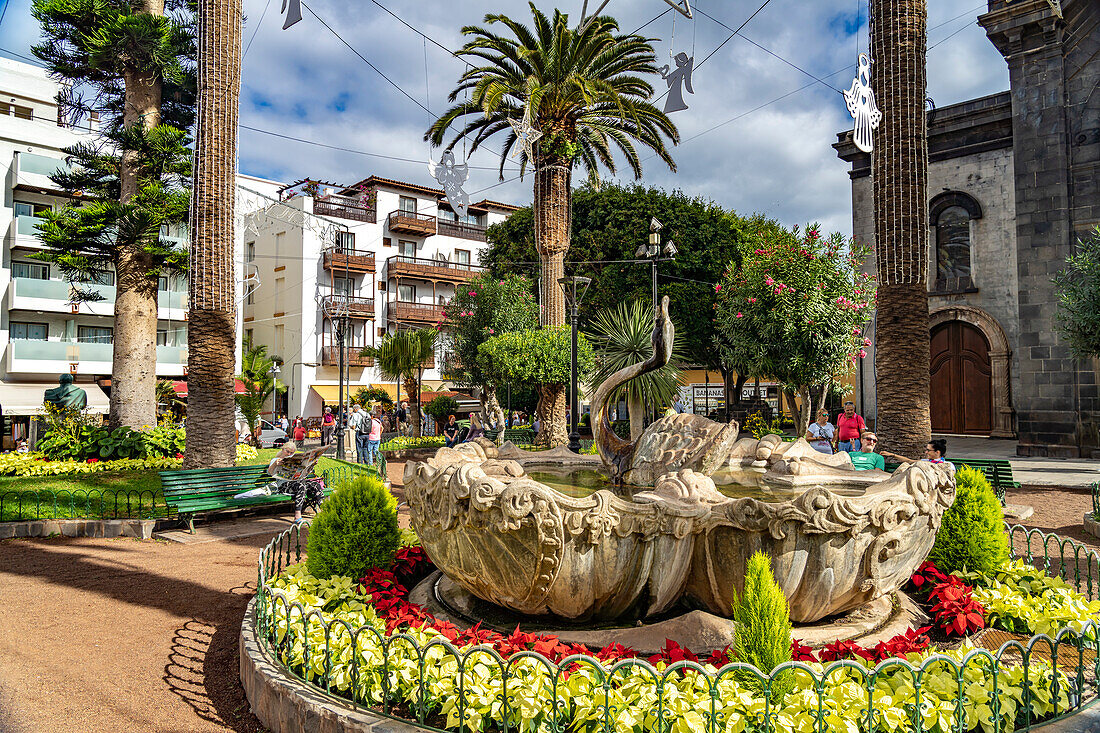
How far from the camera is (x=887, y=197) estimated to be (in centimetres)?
916

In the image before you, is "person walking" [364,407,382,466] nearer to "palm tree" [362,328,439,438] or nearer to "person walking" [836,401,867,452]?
"palm tree" [362,328,439,438]

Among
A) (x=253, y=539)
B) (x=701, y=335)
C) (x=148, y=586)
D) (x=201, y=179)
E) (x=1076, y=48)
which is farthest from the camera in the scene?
(x=701, y=335)

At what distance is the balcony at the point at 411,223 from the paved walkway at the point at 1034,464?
30317 millimetres

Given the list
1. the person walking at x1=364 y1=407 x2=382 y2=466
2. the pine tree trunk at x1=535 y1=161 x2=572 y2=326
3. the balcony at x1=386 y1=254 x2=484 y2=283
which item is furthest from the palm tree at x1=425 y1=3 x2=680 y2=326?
the balcony at x1=386 y1=254 x2=484 y2=283

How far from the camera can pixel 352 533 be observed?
5.33 meters

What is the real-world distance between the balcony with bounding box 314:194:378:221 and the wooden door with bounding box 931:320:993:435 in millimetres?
30128

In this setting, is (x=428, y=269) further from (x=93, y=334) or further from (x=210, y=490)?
(x=210, y=490)

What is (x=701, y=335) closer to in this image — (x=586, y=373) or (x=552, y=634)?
(x=586, y=373)

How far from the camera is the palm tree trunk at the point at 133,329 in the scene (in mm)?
14844

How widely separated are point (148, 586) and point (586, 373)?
12.7m

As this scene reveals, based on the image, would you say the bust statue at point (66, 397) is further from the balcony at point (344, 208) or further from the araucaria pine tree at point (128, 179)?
the balcony at point (344, 208)

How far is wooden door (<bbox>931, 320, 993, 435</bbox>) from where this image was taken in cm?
2161

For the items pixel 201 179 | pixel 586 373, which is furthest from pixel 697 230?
pixel 201 179

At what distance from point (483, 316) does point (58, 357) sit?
17346mm
